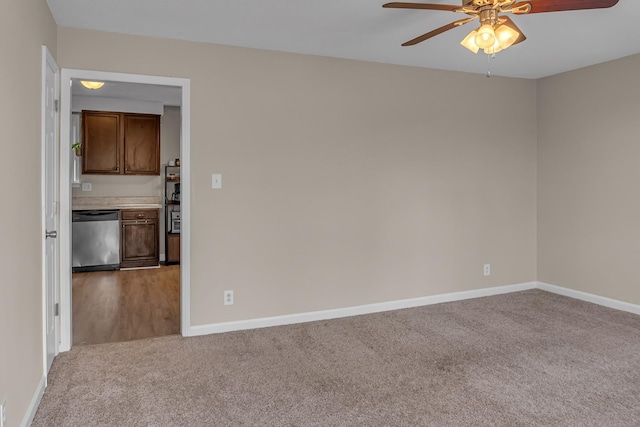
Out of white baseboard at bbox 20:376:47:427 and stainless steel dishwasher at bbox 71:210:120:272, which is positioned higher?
stainless steel dishwasher at bbox 71:210:120:272

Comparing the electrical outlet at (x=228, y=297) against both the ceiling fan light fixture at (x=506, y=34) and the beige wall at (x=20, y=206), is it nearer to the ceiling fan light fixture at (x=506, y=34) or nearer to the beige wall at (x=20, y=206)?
the beige wall at (x=20, y=206)

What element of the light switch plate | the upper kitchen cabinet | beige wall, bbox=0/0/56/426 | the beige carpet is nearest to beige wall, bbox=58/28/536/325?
the light switch plate

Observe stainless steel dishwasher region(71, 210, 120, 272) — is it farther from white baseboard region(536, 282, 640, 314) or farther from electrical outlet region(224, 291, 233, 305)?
white baseboard region(536, 282, 640, 314)

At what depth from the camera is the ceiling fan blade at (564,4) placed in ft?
6.89

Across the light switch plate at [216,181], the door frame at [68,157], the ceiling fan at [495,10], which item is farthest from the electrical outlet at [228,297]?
the ceiling fan at [495,10]

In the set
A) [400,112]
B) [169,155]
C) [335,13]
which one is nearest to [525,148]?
[400,112]

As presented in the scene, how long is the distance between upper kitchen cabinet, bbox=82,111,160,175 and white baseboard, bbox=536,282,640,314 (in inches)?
220

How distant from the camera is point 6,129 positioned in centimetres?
190

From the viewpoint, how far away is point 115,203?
6832 mm

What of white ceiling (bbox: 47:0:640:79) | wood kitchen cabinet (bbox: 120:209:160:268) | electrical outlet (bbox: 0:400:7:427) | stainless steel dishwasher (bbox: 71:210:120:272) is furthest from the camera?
wood kitchen cabinet (bbox: 120:209:160:268)

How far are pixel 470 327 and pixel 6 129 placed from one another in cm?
343

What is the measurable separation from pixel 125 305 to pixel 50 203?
6.23ft

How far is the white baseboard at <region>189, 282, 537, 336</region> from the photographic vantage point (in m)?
3.66

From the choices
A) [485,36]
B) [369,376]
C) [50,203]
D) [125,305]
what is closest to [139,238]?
[125,305]
